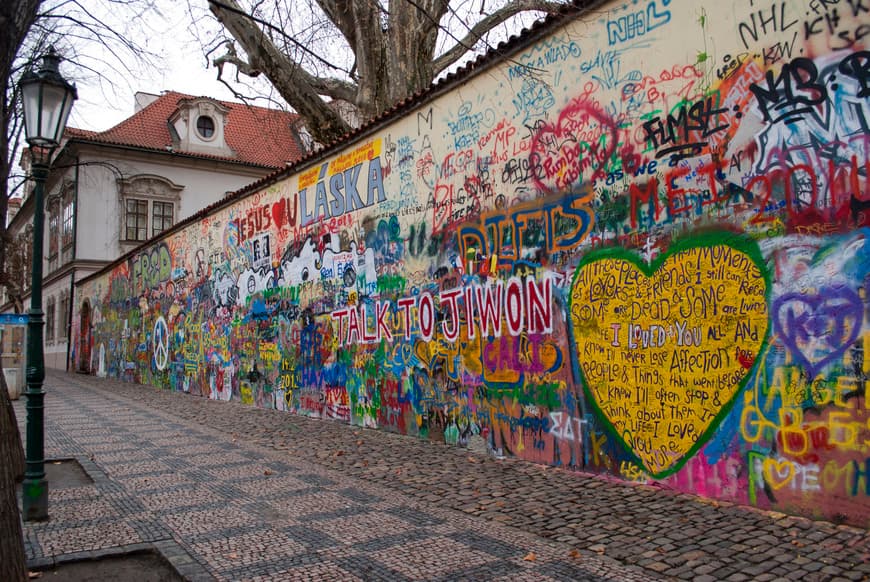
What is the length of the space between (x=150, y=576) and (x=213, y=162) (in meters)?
31.1

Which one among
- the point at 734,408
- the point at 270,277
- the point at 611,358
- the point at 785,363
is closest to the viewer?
the point at 785,363

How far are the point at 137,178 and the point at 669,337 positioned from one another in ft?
98.6

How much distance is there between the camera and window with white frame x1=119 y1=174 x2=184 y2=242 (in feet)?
99.8

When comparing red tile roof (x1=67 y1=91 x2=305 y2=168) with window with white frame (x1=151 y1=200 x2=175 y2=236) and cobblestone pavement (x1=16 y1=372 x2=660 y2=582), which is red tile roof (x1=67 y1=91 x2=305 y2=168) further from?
cobblestone pavement (x1=16 y1=372 x2=660 y2=582)

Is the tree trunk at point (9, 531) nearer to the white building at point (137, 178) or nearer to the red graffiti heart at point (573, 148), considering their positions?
the red graffiti heart at point (573, 148)

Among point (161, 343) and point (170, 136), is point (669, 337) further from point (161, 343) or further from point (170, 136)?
point (170, 136)

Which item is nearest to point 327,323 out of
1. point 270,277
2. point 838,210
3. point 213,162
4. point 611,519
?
point 270,277

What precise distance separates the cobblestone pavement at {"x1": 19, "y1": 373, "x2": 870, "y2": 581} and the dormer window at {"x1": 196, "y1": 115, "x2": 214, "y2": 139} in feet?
88.7

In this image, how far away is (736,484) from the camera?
4.90 m

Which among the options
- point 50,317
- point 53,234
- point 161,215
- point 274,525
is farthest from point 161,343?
point 50,317

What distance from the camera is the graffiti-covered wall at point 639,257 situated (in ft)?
14.7

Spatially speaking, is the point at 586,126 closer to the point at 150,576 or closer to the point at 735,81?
the point at 735,81

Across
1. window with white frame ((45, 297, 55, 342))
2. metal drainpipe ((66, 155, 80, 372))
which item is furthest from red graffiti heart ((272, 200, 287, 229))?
window with white frame ((45, 297, 55, 342))

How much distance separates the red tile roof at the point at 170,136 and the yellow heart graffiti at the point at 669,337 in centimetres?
2515
